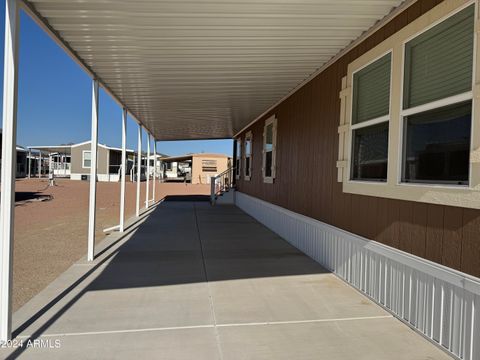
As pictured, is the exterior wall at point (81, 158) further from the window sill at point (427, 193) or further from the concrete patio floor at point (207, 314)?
the window sill at point (427, 193)

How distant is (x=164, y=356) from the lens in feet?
9.45

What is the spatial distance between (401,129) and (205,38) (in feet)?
7.78

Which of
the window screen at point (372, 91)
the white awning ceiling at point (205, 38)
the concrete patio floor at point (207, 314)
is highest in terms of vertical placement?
the white awning ceiling at point (205, 38)

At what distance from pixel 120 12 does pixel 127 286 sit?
3.01m

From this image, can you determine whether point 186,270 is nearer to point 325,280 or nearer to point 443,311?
point 325,280

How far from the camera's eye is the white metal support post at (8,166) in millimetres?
3080

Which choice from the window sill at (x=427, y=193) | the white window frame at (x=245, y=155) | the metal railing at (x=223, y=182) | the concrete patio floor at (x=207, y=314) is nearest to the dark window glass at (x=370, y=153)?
the window sill at (x=427, y=193)

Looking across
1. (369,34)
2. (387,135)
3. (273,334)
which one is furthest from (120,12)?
(273,334)

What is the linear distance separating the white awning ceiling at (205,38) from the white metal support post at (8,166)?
0.57m

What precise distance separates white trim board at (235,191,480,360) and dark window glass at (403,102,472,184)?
736 mm

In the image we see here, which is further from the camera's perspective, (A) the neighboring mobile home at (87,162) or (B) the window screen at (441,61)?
(A) the neighboring mobile home at (87,162)

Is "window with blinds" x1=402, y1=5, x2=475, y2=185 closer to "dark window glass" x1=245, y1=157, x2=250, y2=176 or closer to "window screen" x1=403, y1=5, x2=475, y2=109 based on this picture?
"window screen" x1=403, y1=5, x2=475, y2=109

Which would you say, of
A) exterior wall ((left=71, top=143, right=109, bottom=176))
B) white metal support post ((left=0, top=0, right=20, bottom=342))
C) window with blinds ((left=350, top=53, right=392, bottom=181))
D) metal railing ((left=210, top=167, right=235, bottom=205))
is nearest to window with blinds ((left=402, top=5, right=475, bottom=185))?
window with blinds ((left=350, top=53, right=392, bottom=181))

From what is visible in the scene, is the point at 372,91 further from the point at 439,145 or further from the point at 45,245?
the point at 45,245
